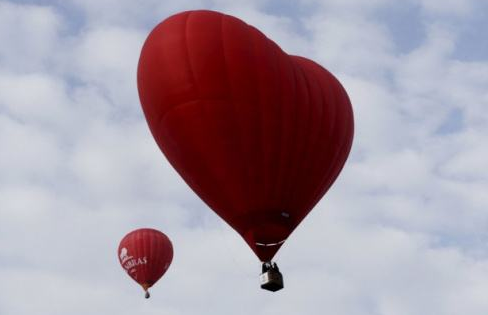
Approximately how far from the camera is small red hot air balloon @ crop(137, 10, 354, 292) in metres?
21.9

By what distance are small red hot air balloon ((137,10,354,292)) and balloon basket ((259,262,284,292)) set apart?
7cm

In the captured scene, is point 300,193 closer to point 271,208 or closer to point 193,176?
point 271,208

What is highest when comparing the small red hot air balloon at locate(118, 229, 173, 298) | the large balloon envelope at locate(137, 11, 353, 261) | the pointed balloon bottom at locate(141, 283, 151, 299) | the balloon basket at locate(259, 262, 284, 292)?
the small red hot air balloon at locate(118, 229, 173, 298)

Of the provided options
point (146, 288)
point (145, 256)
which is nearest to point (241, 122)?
point (145, 256)

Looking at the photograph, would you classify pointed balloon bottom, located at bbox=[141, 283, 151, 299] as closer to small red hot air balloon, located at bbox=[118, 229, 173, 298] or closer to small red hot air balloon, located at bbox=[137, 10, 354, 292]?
small red hot air balloon, located at bbox=[118, 229, 173, 298]

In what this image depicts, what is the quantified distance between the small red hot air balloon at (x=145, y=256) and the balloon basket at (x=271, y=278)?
11838 millimetres

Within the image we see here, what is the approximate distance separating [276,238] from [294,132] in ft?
8.18

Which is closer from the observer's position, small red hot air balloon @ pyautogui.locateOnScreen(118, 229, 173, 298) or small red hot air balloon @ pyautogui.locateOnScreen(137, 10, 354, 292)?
small red hot air balloon @ pyautogui.locateOnScreen(137, 10, 354, 292)

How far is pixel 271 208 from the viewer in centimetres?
2189

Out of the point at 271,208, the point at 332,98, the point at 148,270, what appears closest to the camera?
the point at 271,208

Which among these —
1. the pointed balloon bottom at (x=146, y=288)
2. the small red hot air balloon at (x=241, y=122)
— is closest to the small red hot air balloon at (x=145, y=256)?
the pointed balloon bottom at (x=146, y=288)

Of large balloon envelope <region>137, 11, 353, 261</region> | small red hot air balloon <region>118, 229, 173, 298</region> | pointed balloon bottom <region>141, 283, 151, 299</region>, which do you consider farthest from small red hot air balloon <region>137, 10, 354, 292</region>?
pointed balloon bottom <region>141, 283, 151, 299</region>

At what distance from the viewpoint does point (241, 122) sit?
71.8 ft

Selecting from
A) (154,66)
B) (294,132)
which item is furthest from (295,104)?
(154,66)
